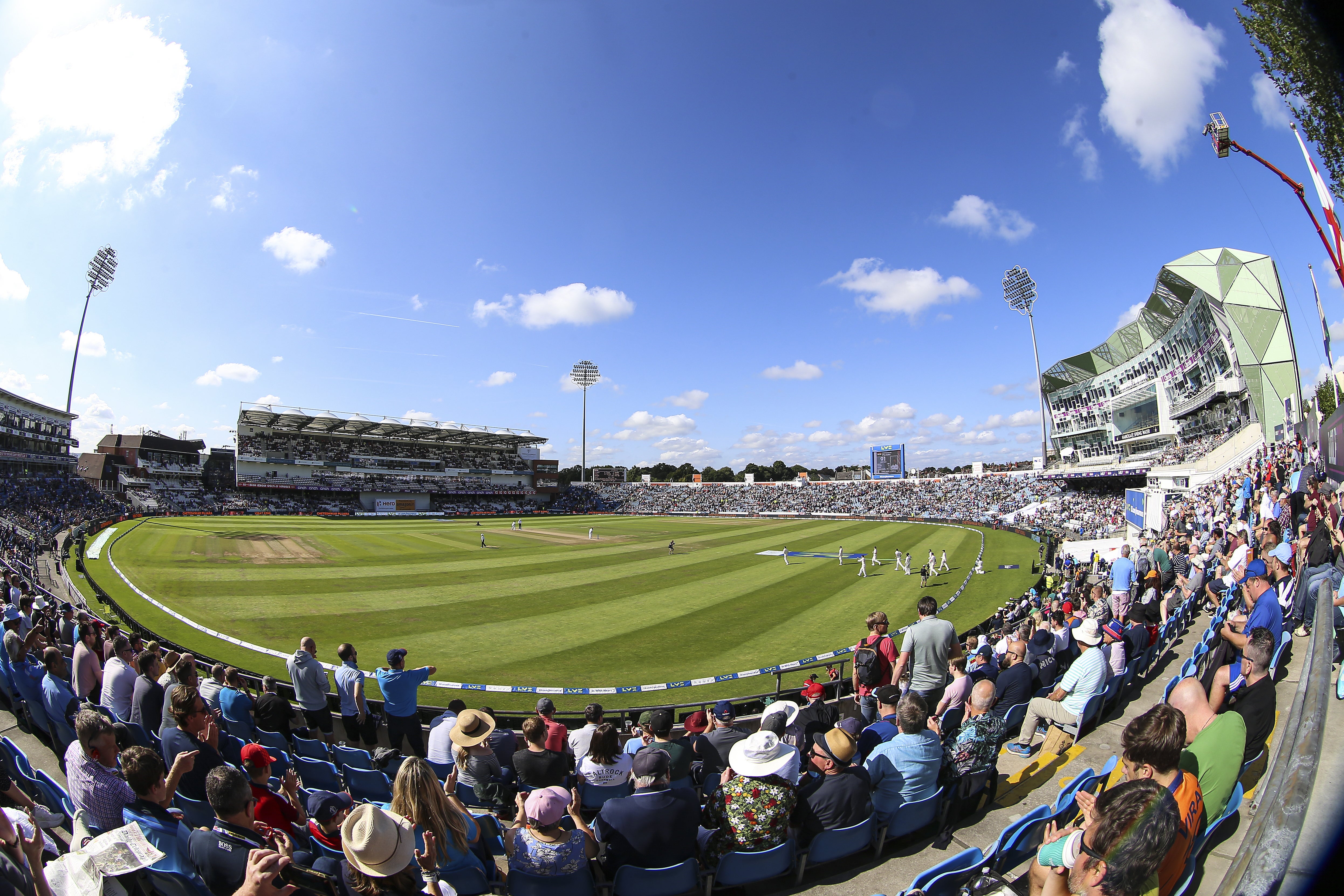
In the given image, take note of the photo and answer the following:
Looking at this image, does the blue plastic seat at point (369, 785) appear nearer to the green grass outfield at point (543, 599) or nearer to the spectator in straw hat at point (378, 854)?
the spectator in straw hat at point (378, 854)

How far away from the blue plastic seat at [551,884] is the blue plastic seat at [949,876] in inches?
86.0

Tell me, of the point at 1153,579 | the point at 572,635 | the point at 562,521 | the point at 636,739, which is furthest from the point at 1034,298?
the point at 636,739

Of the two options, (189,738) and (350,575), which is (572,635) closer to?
(189,738)

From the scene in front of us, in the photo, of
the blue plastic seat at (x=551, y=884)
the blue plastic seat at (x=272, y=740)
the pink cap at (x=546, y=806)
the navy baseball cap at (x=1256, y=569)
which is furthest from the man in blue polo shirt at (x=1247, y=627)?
the blue plastic seat at (x=272, y=740)

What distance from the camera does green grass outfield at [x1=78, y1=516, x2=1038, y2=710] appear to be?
14242mm

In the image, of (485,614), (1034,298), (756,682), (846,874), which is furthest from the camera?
(1034,298)

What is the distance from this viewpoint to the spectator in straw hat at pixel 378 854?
2779mm

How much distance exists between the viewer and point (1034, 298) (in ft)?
228

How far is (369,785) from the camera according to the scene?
5.62 m

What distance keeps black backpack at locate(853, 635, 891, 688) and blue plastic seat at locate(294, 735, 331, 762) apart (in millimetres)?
6991

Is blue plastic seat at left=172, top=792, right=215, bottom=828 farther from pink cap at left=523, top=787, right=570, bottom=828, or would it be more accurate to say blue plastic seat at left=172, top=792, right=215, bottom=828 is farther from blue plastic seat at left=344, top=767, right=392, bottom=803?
pink cap at left=523, top=787, right=570, bottom=828

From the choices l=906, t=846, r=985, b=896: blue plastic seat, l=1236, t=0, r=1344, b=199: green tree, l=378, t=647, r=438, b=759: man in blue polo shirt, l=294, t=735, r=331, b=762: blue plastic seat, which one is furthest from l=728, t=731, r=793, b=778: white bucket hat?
l=1236, t=0, r=1344, b=199: green tree

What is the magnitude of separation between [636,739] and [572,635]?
10621 mm

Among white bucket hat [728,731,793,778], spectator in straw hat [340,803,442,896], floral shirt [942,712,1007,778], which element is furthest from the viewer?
floral shirt [942,712,1007,778]
